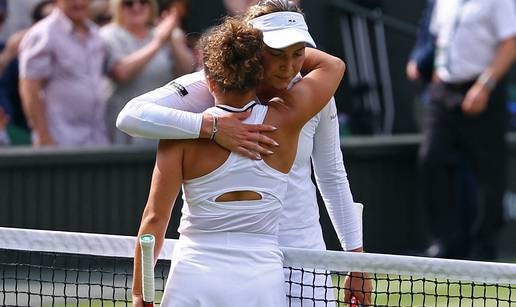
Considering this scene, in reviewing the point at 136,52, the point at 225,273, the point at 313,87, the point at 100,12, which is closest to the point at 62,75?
the point at 136,52

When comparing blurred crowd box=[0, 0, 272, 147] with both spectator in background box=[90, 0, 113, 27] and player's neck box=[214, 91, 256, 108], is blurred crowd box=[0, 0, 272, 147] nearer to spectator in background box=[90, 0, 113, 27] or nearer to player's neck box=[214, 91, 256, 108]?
spectator in background box=[90, 0, 113, 27]

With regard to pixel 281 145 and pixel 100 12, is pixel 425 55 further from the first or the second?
pixel 281 145

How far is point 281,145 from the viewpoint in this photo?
4.24 metres

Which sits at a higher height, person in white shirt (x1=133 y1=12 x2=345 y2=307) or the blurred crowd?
person in white shirt (x1=133 y1=12 x2=345 y2=307)

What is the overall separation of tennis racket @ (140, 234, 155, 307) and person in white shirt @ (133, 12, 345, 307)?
0.08 m

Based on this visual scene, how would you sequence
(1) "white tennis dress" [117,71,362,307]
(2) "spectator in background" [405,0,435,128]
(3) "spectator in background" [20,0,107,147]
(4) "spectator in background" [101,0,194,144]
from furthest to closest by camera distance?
1. (2) "spectator in background" [405,0,435,128]
2. (4) "spectator in background" [101,0,194,144]
3. (3) "spectator in background" [20,0,107,147]
4. (1) "white tennis dress" [117,71,362,307]

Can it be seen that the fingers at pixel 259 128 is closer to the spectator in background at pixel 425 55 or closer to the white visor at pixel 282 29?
the white visor at pixel 282 29

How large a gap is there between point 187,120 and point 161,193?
0.24 metres

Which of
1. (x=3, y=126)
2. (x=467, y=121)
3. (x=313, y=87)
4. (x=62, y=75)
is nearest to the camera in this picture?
(x=313, y=87)

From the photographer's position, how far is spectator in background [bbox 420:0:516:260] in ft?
31.3

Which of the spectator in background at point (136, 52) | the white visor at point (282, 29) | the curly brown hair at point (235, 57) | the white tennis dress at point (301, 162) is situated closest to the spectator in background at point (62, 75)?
A: the spectator in background at point (136, 52)

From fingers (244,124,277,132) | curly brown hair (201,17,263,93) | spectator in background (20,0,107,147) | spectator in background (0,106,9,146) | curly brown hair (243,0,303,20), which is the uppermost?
curly brown hair (243,0,303,20)

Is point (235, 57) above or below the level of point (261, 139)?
above

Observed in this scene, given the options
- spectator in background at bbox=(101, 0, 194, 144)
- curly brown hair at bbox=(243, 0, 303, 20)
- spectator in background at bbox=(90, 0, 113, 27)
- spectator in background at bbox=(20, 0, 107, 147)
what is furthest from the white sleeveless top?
spectator in background at bbox=(90, 0, 113, 27)
